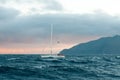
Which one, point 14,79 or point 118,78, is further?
point 118,78

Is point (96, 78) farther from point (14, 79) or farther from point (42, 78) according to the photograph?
point (14, 79)

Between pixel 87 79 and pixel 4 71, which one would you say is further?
pixel 4 71

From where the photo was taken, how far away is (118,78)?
A: 56812 millimetres

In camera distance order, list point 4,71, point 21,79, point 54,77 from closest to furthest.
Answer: point 21,79, point 54,77, point 4,71

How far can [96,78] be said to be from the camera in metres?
55.9

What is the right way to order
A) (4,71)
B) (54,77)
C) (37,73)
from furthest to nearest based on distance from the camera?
(4,71)
(37,73)
(54,77)

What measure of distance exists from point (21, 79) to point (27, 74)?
6788mm

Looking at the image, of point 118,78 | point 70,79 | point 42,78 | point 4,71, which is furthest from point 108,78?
point 4,71

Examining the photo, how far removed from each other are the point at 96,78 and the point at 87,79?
200 centimetres

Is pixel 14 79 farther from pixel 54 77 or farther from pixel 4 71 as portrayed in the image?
pixel 4 71

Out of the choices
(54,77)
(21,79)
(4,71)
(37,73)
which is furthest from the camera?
(4,71)

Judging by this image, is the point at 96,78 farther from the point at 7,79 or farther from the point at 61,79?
the point at 7,79

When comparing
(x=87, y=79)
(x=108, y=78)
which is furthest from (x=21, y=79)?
(x=108, y=78)

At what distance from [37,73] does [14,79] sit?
925 cm
